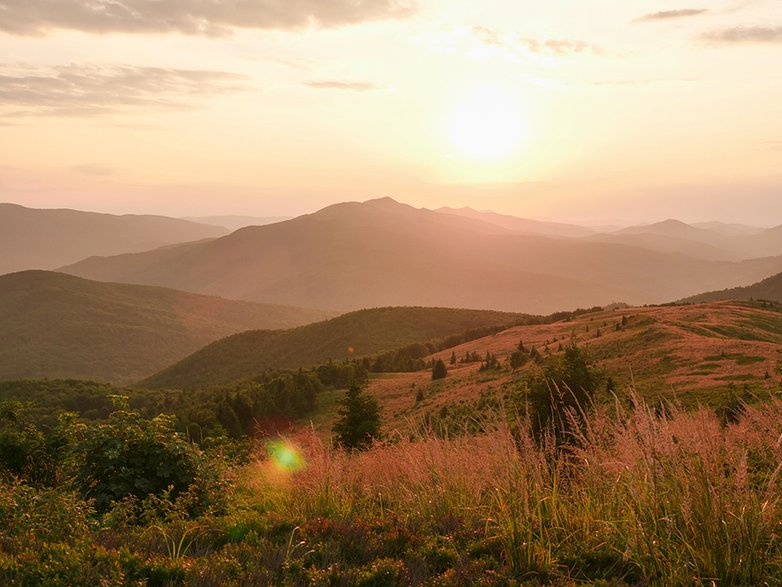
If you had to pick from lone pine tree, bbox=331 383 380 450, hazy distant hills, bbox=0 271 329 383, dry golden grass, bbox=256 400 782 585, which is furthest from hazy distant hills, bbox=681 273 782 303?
hazy distant hills, bbox=0 271 329 383

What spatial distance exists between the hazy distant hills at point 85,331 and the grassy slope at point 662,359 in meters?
116

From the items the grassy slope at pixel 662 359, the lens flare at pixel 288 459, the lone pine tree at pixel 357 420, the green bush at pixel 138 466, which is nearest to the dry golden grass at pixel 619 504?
the green bush at pixel 138 466

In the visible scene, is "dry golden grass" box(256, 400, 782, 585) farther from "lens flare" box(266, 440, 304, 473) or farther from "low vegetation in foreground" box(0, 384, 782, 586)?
"lens flare" box(266, 440, 304, 473)

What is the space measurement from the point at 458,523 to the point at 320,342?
106115 mm

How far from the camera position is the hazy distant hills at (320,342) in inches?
4065

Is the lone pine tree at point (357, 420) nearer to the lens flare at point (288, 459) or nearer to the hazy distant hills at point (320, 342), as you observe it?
the lens flare at point (288, 459)

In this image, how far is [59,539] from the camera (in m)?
5.80

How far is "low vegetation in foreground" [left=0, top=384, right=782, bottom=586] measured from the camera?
450cm

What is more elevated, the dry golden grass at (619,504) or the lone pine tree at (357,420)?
the dry golden grass at (619,504)

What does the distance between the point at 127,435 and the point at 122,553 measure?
3721mm

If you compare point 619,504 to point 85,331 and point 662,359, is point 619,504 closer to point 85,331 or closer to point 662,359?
point 662,359

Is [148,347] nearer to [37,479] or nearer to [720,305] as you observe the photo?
[720,305]

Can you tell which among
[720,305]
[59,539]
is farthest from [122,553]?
[720,305]

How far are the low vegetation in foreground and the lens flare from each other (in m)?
1.65
